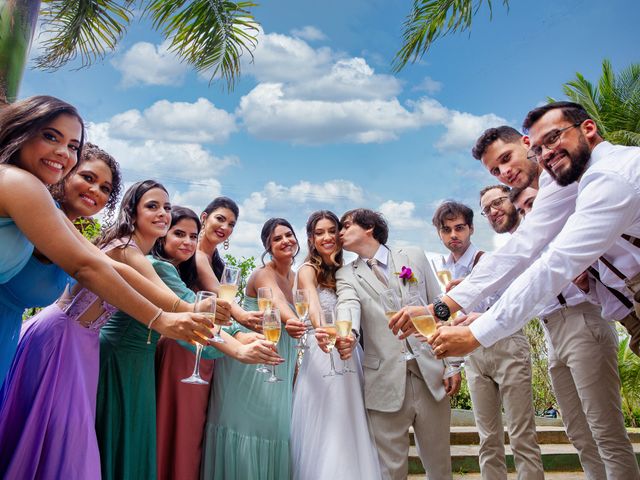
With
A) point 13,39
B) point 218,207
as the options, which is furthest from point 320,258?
point 13,39

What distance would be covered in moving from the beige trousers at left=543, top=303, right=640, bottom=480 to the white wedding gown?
1.69m

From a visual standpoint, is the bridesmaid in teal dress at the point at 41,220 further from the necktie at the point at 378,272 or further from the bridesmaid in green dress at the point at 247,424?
the necktie at the point at 378,272

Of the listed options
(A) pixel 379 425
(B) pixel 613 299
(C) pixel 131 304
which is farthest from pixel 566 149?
(C) pixel 131 304

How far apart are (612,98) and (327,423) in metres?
21.9

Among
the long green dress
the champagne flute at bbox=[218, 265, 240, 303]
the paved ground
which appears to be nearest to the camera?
the champagne flute at bbox=[218, 265, 240, 303]

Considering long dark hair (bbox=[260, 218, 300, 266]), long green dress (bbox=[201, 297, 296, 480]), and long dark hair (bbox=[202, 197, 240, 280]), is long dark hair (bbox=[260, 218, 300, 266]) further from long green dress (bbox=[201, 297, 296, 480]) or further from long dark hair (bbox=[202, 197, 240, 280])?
long green dress (bbox=[201, 297, 296, 480])

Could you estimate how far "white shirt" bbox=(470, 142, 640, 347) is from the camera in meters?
2.69

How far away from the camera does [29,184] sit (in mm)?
2266

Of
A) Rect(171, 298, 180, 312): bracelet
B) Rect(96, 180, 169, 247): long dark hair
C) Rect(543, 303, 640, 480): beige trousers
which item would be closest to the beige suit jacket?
Rect(543, 303, 640, 480): beige trousers

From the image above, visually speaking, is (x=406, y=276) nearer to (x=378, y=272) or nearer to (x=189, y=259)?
(x=378, y=272)

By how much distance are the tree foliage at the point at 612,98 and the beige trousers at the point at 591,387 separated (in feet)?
60.1

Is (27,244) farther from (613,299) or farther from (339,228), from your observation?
(613,299)

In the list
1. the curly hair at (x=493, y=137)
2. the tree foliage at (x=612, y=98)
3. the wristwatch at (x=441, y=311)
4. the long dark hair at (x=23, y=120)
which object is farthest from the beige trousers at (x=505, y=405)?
the tree foliage at (x=612, y=98)

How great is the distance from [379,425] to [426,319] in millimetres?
1483
